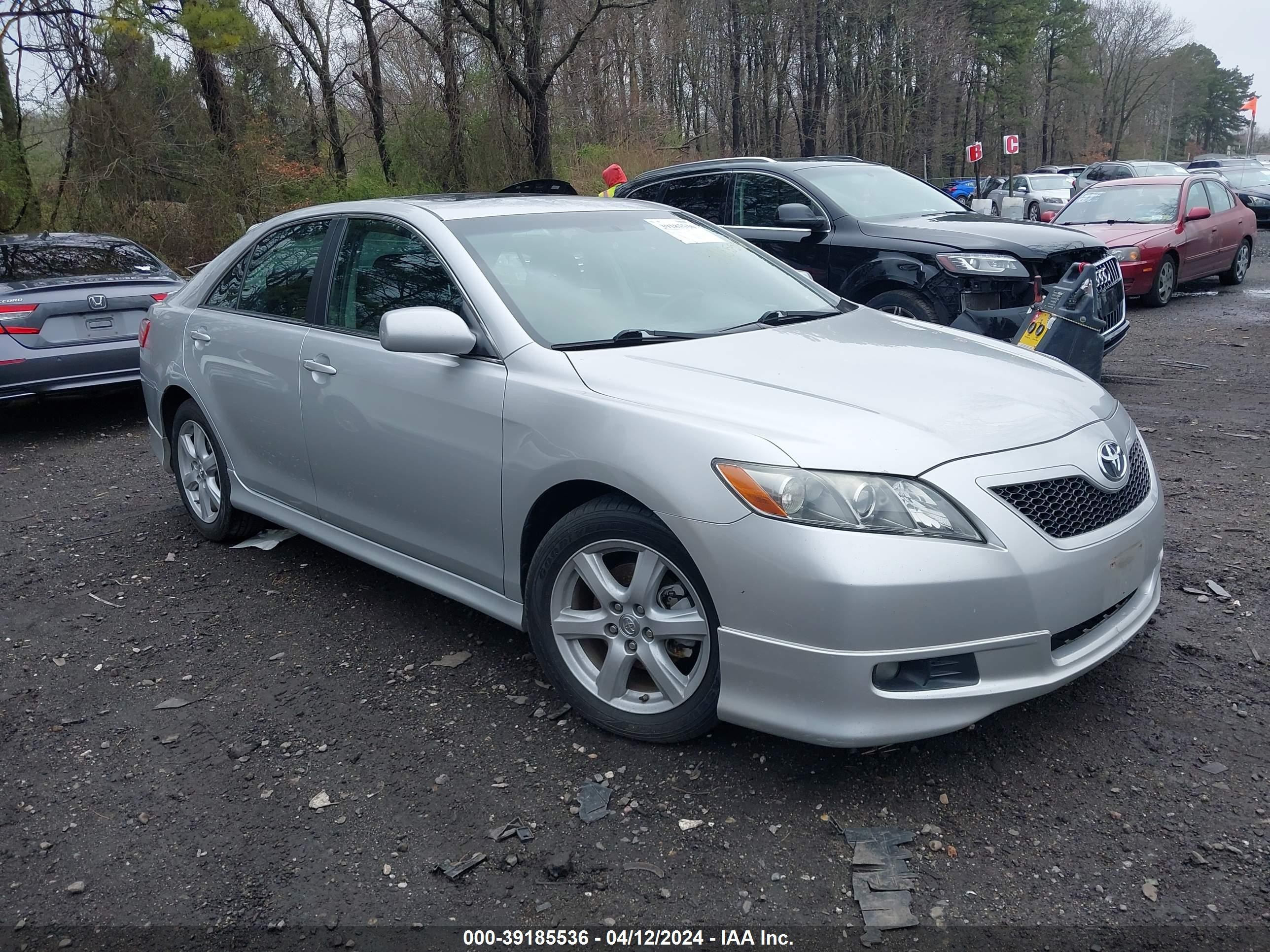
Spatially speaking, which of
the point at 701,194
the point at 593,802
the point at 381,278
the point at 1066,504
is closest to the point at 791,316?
the point at 1066,504

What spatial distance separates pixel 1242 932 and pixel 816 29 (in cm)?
4799

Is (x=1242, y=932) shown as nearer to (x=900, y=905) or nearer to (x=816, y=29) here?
(x=900, y=905)

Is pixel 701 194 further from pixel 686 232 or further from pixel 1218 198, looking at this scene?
pixel 1218 198

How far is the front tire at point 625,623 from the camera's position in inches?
116

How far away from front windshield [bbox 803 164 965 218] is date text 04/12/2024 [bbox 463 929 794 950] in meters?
6.62

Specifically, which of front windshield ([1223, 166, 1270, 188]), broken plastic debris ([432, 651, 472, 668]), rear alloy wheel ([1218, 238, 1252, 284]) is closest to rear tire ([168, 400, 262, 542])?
broken plastic debris ([432, 651, 472, 668])

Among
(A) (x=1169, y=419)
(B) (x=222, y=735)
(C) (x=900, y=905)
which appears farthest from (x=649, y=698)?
(A) (x=1169, y=419)

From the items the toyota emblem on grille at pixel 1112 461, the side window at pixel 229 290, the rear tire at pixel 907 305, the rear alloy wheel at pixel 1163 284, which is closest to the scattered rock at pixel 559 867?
the toyota emblem on grille at pixel 1112 461

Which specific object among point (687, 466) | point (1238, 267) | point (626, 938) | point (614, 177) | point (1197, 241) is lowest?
point (626, 938)

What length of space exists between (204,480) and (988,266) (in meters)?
5.21

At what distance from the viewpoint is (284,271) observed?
4.59 m

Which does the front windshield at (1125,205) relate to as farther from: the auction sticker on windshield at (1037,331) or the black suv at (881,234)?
the auction sticker on windshield at (1037,331)

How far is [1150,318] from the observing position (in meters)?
11.5

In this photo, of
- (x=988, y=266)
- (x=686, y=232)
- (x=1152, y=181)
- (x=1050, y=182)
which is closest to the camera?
(x=686, y=232)
